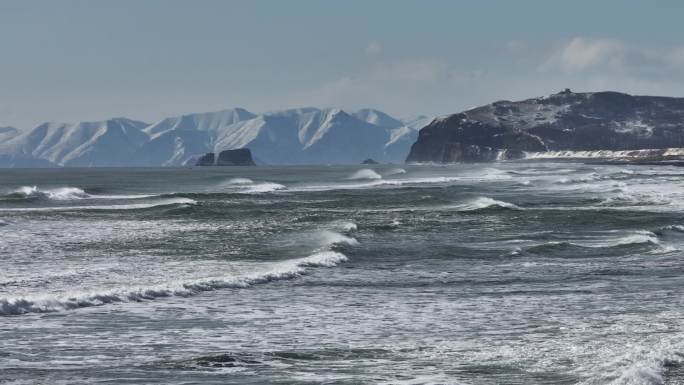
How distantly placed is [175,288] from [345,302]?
570 centimetres

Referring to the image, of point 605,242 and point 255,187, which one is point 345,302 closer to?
point 605,242

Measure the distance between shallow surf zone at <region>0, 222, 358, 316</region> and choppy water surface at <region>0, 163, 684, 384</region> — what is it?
80mm

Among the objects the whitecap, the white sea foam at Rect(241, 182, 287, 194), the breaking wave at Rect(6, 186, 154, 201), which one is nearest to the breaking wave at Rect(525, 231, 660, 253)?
the whitecap

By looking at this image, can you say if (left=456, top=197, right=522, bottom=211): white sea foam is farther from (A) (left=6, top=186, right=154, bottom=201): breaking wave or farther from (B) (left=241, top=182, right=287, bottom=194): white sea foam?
(A) (left=6, top=186, right=154, bottom=201): breaking wave

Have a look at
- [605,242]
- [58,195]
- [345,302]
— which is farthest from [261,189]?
[345,302]

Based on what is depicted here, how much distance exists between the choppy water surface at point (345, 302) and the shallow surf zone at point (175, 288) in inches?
3.2

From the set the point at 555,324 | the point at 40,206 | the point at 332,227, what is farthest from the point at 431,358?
the point at 40,206

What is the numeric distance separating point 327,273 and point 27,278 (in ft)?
35.6

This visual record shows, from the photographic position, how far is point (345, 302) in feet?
99.5

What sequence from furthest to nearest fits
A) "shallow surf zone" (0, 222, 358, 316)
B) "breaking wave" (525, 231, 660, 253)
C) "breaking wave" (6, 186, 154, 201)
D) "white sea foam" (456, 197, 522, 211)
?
"breaking wave" (6, 186, 154, 201), "white sea foam" (456, 197, 522, 211), "breaking wave" (525, 231, 660, 253), "shallow surf zone" (0, 222, 358, 316)

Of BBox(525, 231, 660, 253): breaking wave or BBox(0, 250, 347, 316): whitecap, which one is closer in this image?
BBox(0, 250, 347, 316): whitecap

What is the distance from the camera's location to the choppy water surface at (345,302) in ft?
67.6

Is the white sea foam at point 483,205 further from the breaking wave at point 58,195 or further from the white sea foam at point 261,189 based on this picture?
the breaking wave at point 58,195

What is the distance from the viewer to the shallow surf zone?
28.0 metres
